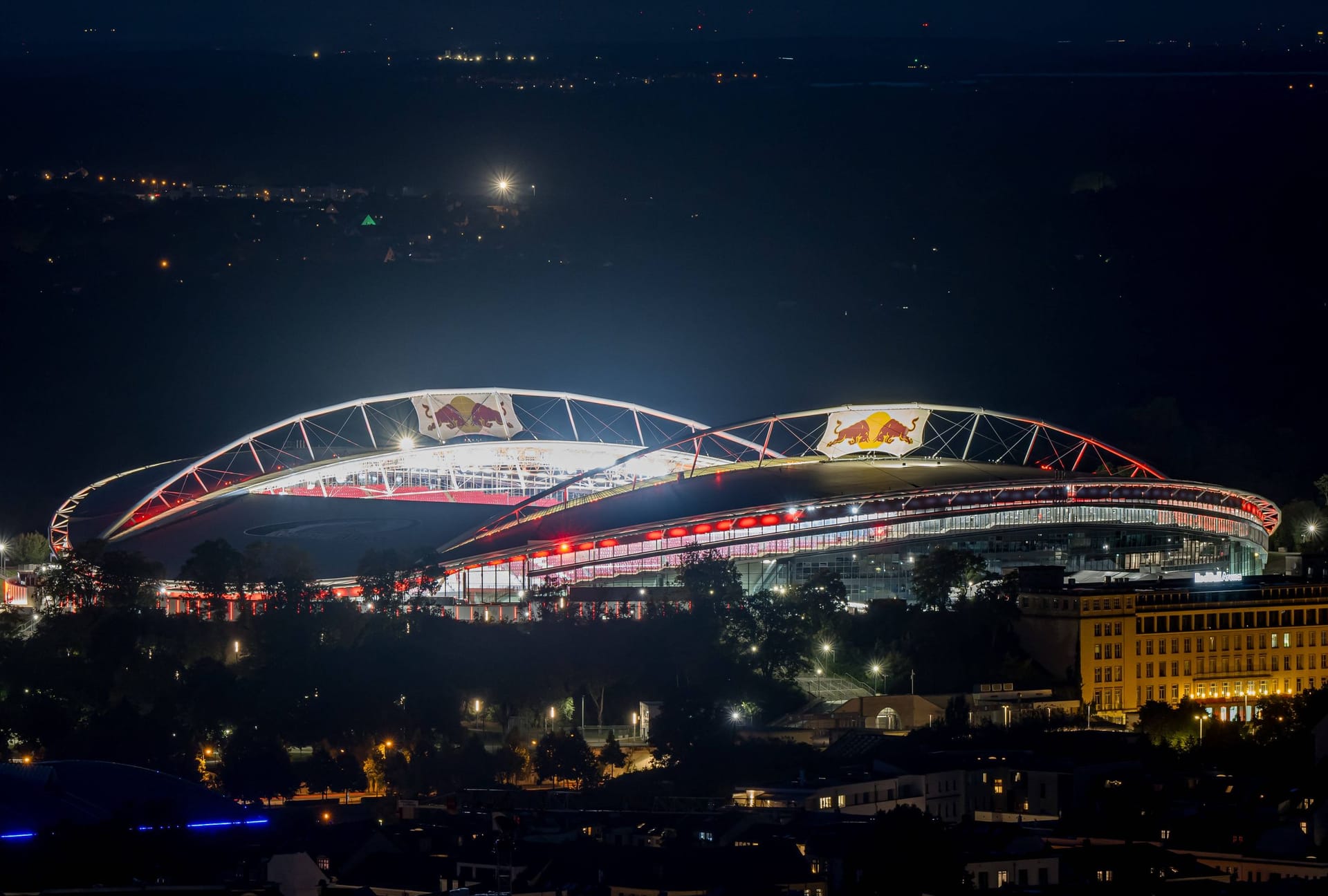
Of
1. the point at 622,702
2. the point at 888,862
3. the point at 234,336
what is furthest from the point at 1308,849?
the point at 234,336

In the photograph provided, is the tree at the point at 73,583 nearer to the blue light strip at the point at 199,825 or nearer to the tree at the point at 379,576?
the tree at the point at 379,576

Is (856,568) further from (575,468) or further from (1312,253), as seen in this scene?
(1312,253)

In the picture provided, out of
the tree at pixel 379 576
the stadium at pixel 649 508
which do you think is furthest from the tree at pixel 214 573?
the tree at pixel 379 576

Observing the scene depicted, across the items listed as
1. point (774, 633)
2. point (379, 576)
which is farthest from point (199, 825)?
point (379, 576)

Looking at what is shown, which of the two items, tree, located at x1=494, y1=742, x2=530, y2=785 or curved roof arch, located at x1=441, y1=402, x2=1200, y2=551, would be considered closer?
tree, located at x1=494, y1=742, x2=530, y2=785

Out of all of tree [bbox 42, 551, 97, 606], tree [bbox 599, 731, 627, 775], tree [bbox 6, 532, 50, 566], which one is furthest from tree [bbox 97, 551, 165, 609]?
tree [bbox 599, 731, 627, 775]

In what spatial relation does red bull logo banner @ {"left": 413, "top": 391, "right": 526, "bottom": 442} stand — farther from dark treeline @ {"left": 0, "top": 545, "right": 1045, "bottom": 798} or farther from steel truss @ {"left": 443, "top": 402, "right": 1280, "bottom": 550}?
dark treeline @ {"left": 0, "top": 545, "right": 1045, "bottom": 798}
